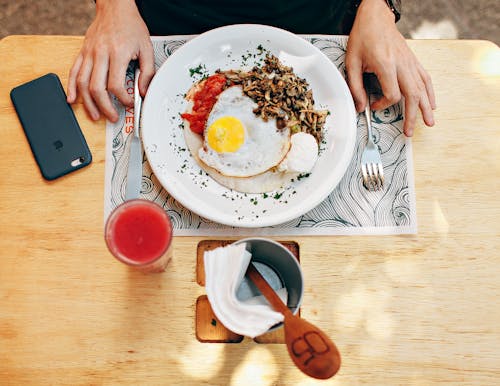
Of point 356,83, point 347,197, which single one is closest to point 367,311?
point 347,197

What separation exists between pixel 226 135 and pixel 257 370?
2.03 ft

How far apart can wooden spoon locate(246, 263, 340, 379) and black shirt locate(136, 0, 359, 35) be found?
3.14 feet

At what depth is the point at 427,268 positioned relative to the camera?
4.19ft

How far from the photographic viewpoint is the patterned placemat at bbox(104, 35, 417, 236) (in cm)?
130

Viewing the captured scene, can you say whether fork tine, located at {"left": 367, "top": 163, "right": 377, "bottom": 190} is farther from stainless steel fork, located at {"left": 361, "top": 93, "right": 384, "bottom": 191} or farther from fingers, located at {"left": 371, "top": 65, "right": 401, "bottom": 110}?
fingers, located at {"left": 371, "top": 65, "right": 401, "bottom": 110}

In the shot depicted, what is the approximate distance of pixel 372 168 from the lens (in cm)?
133

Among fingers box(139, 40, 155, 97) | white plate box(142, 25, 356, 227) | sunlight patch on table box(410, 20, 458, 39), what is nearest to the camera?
white plate box(142, 25, 356, 227)

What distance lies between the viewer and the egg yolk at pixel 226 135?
1310 mm

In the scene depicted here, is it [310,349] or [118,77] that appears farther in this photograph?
[118,77]

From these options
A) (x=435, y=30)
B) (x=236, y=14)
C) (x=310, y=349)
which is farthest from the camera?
(x=435, y=30)

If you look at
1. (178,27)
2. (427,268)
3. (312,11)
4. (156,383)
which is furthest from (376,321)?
(178,27)

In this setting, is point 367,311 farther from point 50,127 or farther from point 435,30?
point 435,30

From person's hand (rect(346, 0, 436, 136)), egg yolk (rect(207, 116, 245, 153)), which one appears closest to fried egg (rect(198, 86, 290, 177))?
egg yolk (rect(207, 116, 245, 153))

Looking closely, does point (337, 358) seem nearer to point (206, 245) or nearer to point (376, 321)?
point (376, 321)
